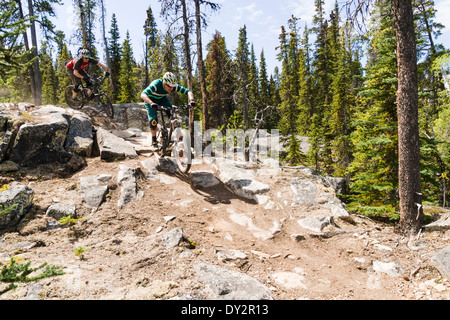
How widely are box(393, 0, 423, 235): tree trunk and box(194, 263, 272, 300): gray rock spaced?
426 centimetres

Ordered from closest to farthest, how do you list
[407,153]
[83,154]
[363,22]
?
[407,153] → [363,22] → [83,154]

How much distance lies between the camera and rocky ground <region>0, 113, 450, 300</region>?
360cm

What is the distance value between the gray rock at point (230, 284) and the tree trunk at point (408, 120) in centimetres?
426

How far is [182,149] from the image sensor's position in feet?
26.0

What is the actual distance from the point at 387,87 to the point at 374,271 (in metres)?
9.20

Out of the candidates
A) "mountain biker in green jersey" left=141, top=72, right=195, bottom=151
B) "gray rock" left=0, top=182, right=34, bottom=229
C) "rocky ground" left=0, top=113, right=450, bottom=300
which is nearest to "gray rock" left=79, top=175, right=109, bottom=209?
"rocky ground" left=0, top=113, right=450, bottom=300

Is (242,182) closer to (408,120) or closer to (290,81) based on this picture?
(408,120)

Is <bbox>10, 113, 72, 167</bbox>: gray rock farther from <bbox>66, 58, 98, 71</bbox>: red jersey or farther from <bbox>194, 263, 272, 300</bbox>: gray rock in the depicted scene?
<bbox>194, 263, 272, 300</bbox>: gray rock

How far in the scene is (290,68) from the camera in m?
48.5

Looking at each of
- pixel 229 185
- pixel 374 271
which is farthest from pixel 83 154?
pixel 374 271

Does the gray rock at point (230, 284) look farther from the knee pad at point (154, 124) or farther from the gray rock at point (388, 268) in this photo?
the knee pad at point (154, 124)

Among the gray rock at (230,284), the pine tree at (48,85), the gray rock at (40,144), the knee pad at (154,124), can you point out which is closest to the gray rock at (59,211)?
the gray rock at (40,144)

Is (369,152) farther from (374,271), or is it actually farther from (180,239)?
(180,239)

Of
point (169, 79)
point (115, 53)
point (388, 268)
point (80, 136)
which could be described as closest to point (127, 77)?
point (115, 53)
